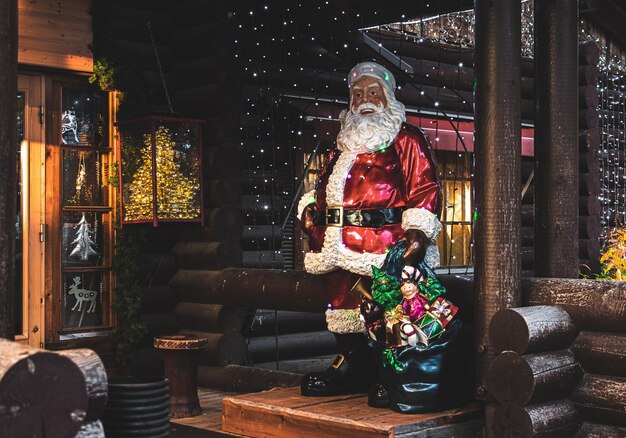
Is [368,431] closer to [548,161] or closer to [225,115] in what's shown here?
[548,161]

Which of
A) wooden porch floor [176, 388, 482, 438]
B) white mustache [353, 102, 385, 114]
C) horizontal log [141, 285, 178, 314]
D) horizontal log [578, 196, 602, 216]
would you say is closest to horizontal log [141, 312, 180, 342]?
horizontal log [141, 285, 178, 314]

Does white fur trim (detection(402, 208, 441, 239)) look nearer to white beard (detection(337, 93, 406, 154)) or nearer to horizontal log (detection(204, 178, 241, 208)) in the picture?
white beard (detection(337, 93, 406, 154))

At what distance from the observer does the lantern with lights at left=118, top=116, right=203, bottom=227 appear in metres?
7.24

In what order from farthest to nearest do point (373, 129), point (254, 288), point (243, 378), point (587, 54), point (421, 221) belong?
point (587, 54) < point (243, 378) < point (254, 288) < point (373, 129) < point (421, 221)

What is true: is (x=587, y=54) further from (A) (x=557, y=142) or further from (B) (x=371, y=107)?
(B) (x=371, y=107)

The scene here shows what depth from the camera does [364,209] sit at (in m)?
5.43

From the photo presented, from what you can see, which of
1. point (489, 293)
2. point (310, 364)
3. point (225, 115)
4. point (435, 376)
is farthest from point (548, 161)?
point (310, 364)

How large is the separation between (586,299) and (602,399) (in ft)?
1.74

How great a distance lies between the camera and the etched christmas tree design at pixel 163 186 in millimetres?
7254

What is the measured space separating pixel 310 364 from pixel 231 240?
1496mm

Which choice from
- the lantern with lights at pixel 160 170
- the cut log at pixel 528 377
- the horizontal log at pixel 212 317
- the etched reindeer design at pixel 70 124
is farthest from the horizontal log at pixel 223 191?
the cut log at pixel 528 377

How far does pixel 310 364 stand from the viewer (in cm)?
846

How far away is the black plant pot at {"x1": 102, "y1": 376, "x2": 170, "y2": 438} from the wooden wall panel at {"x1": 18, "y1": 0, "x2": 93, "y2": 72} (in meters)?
4.08

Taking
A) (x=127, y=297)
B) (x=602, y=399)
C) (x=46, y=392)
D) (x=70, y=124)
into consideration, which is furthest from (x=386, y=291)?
(x=70, y=124)
